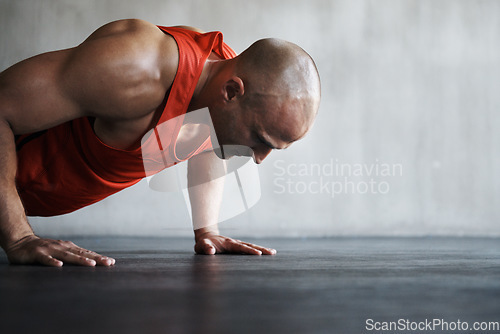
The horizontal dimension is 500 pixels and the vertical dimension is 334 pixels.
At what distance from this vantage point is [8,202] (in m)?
0.97

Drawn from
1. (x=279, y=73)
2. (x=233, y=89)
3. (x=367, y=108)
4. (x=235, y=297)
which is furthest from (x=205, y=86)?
(x=367, y=108)

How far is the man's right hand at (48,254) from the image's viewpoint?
0.94 metres

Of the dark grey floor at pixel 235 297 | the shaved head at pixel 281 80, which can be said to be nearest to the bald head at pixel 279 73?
the shaved head at pixel 281 80

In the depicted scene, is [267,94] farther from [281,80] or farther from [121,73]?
[121,73]

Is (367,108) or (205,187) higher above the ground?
(367,108)

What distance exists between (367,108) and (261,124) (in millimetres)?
2036

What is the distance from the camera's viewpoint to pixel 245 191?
241 centimetres

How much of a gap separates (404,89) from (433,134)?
1.08ft

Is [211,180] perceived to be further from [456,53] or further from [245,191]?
[456,53]

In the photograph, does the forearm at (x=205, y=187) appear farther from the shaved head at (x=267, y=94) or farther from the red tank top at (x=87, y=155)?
the shaved head at (x=267, y=94)

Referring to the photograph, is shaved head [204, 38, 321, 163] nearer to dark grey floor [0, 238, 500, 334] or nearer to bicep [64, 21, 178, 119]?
bicep [64, 21, 178, 119]

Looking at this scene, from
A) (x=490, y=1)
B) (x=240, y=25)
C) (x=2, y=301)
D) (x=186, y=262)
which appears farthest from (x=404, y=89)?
(x=2, y=301)

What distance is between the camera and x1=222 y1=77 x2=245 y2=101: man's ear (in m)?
1.15

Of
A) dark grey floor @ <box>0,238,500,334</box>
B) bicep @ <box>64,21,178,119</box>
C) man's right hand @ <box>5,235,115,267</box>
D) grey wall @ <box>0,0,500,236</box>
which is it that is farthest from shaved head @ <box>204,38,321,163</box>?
grey wall @ <box>0,0,500,236</box>
